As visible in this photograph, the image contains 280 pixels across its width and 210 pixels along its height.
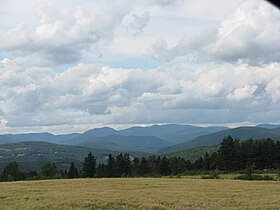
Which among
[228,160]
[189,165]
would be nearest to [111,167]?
[189,165]

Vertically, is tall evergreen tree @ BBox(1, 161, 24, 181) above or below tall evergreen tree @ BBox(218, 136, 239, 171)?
below

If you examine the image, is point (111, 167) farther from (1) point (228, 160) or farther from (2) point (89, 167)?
(1) point (228, 160)

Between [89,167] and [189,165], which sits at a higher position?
[189,165]

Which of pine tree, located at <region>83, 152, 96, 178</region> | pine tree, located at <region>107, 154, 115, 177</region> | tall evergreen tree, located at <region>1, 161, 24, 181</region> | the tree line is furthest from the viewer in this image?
the tree line

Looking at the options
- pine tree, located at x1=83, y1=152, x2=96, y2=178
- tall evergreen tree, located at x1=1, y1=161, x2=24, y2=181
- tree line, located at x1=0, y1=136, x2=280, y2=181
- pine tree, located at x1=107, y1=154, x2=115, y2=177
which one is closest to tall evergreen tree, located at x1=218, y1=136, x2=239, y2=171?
tree line, located at x1=0, y1=136, x2=280, y2=181

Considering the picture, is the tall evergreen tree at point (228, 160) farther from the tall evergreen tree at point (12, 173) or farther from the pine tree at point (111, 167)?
the tall evergreen tree at point (12, 173)

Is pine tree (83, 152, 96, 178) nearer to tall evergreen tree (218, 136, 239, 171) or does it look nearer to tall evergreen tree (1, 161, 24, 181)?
tall evergreen tree (1, 161, 24, 181)

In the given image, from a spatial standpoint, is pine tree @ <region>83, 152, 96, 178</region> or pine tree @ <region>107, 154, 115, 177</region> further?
pine tree @ <region>107, 154, 115, 177</region>

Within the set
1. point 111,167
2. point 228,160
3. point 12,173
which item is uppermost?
point 228,160

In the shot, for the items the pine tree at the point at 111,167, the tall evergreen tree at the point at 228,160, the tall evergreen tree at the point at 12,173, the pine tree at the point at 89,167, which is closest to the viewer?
the tall evergreen tree at the point at 12,173

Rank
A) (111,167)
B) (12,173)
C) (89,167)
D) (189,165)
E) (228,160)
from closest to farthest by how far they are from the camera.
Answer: (89,167) < (111,167) < (12,173) < (228,160) < (189,165)

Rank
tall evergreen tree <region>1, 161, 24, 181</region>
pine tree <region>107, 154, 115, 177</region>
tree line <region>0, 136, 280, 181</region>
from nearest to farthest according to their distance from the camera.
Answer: tall evergreen tree <region>1, 161, 24, 181</region>, pine tree <region>107, 154, 115, 177</region>, tree line <region>0, 136, 280, 181</region>

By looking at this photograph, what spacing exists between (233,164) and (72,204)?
106m

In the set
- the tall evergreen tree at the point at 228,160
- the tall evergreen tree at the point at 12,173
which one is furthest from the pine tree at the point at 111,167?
the tall evergreen tree at the point at 228,160
